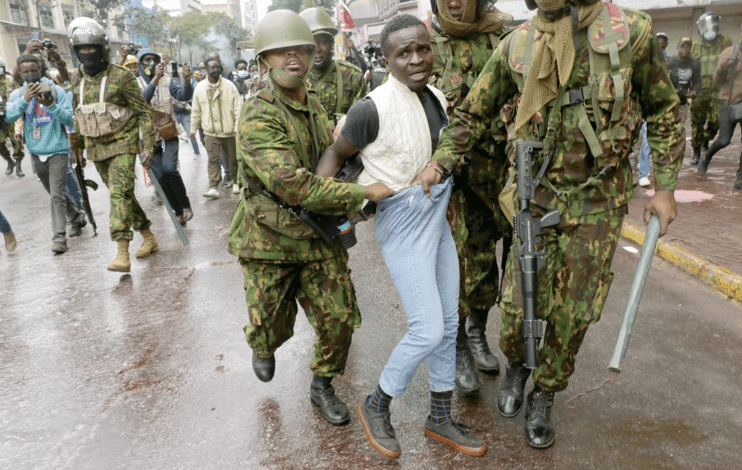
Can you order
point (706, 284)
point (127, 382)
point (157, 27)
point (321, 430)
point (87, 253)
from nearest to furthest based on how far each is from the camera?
point (321, 430) < point (127, 382) < point (706, 284) < point (87, 253) < point (157, 27)

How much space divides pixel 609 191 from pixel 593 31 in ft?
2.18

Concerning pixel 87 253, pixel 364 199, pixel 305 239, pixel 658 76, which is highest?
pixel 658 76

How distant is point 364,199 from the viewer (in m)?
2.62

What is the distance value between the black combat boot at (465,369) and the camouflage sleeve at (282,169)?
3.85 ft

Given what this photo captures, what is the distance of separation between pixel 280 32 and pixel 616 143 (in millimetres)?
1524

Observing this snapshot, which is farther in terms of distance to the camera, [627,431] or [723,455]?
[627,431]

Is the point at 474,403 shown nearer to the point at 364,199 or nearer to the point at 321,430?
the point at 321,430

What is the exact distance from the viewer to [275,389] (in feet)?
11.7

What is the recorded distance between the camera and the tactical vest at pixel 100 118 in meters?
5.64

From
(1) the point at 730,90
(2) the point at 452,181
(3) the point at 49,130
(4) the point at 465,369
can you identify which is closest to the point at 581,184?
(2) the point at 452,181

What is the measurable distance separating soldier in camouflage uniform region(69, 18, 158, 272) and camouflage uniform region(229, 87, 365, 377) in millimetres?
3060

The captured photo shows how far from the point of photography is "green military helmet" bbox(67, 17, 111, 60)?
214 inches

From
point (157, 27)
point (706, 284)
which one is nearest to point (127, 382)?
point (706, 284)

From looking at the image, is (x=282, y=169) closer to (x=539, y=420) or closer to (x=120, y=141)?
(x=539, y=420)
